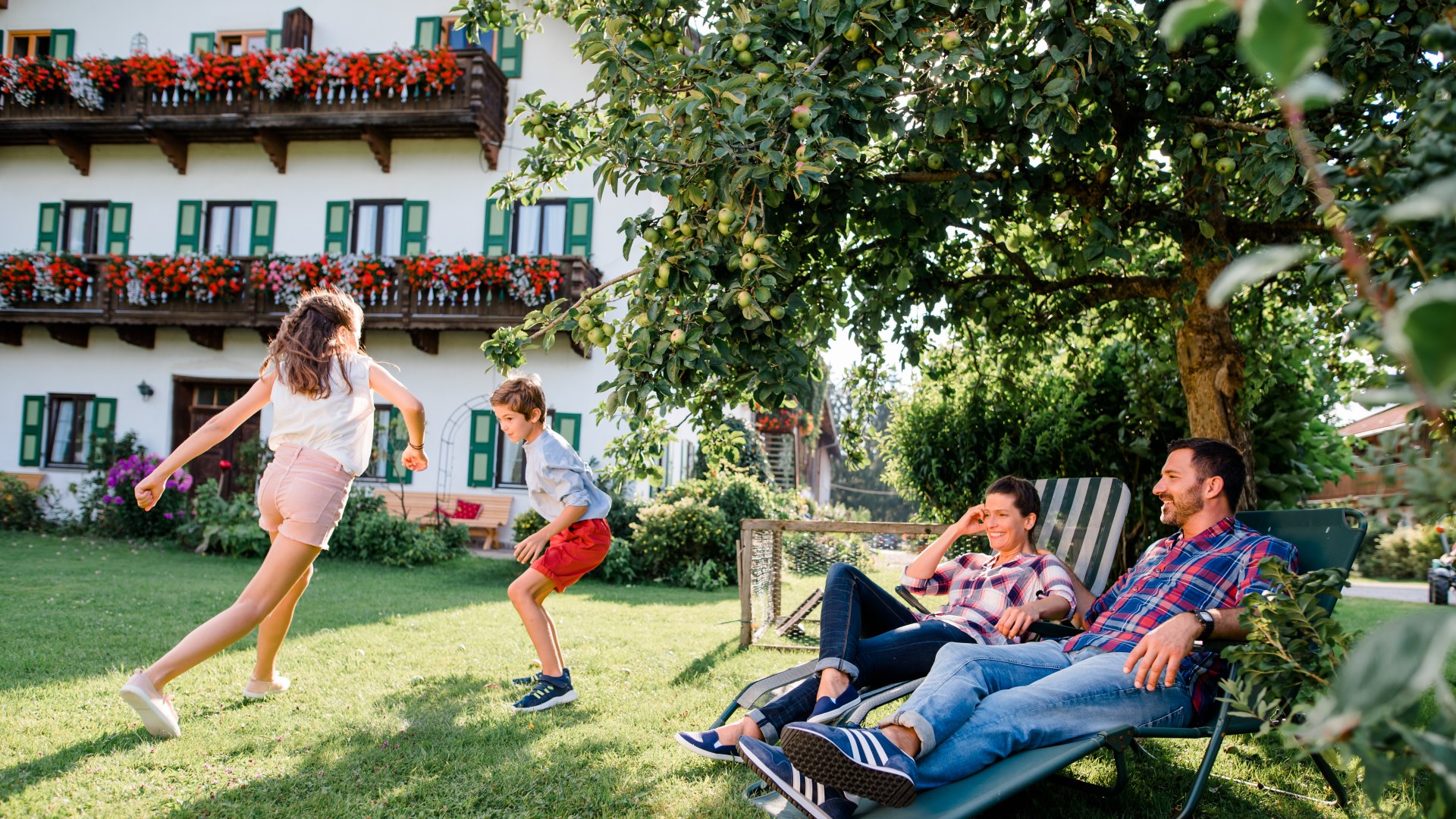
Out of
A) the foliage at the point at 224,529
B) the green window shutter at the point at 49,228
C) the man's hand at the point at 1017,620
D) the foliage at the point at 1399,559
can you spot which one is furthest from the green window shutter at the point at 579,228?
the foliage at the point at 1399,559

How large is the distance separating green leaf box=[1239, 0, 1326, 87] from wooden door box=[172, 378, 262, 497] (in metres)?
16.2

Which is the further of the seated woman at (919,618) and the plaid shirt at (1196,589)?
the seated woman at (919,618)

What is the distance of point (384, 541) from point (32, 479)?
8.21m

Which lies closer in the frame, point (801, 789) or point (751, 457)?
point (801, 789)

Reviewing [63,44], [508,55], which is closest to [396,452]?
[508,55]

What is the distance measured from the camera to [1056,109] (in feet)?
10.8

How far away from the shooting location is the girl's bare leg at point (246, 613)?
3.15m

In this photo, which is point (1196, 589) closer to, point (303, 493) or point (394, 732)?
point (394, 732)

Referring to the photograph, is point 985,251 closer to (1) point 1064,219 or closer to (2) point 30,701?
(1) point 1064,219

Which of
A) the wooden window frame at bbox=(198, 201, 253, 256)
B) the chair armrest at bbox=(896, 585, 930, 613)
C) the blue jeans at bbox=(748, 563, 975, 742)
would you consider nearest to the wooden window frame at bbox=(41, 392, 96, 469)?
the wooden window frame at bbox=(198, 201, 253, 256)

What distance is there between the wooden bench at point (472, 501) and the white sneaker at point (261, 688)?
9722mm

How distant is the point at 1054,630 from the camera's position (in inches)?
136

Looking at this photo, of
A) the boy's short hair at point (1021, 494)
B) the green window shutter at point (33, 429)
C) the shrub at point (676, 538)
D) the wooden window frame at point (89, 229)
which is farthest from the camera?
the wooden window frame at point (89, 229)

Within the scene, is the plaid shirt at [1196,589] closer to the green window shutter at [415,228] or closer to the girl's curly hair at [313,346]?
the girl's curly hair at [313,346]
